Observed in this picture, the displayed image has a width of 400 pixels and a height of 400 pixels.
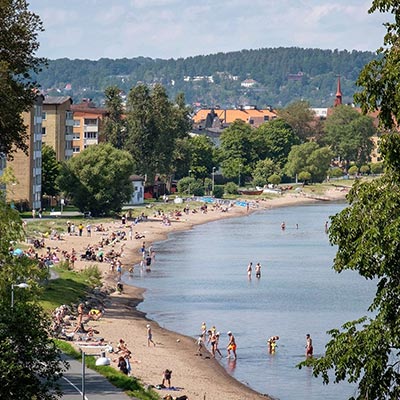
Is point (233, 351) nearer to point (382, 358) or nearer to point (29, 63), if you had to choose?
point (29, 63)

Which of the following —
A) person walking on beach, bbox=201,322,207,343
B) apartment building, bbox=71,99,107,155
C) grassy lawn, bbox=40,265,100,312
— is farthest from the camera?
apartment building, bbox=71,99,107,155

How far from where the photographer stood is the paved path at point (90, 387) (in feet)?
118

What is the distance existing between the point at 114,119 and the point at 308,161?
51.4 m

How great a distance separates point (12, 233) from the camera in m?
38.6

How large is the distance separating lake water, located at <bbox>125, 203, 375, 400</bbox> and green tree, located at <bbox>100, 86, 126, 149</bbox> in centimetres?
2031

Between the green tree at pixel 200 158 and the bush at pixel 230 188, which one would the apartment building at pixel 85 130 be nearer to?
the green tree at pixel 200 158

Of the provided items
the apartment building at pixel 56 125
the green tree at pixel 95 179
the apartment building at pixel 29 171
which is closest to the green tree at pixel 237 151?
the apartment building at pixel 56 125

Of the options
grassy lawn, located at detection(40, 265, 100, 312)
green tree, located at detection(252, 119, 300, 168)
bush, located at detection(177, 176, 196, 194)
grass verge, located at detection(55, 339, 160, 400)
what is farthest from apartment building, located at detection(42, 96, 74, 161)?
grass verge, located at detection(55, 339, 160, 400)

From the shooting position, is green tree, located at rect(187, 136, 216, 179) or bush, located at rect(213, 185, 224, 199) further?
green tree, located at rect(187, 136, 216, 179)

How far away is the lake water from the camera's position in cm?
4941

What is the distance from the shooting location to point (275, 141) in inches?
7377

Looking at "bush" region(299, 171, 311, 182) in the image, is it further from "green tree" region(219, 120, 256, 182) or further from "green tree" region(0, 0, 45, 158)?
"green tree" region(0, 0, 45, 158)

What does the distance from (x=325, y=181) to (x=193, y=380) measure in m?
148

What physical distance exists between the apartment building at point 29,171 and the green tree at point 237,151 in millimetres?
56677
